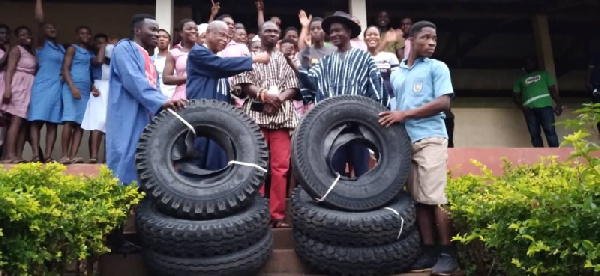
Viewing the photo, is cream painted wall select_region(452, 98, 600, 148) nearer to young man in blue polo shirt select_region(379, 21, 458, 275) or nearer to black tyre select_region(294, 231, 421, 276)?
young man in blue polo shirt select_region(379, 21, 458, 275)

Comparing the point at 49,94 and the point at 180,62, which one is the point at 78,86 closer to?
the point at 49,94

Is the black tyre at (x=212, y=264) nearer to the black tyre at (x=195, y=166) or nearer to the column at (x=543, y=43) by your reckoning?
the black tyre at (x=195, y=166)

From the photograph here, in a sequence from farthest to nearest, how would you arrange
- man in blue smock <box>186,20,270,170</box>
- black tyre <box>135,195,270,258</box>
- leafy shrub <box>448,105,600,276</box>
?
man in blue smock <box>186,20,270,170</box>
black tyre <box>135,195,270,258</box>
leafy shrub <box>448,105,600,276</box>

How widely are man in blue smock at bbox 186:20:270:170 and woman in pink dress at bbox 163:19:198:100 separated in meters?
0.64

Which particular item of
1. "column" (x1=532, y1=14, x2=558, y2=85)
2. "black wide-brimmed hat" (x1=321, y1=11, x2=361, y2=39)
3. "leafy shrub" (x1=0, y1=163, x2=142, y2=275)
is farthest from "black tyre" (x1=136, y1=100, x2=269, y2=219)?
"column" (x1=532, y1=14, x2=558, y2=85)

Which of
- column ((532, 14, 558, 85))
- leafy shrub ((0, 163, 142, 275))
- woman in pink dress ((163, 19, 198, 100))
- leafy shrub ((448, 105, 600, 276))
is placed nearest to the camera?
leafy shrub ((448, 105, 600, 276))

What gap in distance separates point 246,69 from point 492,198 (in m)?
2.02

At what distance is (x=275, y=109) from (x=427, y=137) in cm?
123

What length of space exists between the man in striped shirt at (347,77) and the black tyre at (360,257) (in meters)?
0.73

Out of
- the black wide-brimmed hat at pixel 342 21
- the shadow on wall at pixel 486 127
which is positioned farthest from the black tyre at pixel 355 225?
the shadow on wall at pixel 486 127

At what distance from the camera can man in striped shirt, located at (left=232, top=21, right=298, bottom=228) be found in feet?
14.9


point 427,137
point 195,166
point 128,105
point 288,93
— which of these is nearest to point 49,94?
point 128,105

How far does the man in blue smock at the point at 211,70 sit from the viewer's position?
429cm

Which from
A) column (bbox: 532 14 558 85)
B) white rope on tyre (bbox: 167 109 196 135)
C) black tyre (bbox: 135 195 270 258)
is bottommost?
black tyre (bbox: 135 195 270 258)
